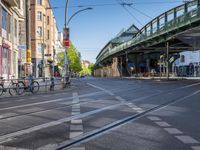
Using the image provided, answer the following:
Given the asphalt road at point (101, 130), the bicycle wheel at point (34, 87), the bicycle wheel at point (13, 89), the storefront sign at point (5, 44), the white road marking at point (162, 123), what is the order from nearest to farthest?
the asphalt road at point (101, 130) < the white road marking at point (162, 123) < the bicycle wheel at point (13, 89) < the bicycle wheel at point (34, 87) < the storefront sign at point (5, 44)

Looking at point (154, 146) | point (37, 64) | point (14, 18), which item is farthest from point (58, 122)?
point (37, 64)

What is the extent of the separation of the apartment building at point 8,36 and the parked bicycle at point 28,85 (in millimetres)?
6761

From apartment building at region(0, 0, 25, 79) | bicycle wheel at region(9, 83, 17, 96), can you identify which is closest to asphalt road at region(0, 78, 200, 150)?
bicycle wheel at region(9, 83, 17, 96)

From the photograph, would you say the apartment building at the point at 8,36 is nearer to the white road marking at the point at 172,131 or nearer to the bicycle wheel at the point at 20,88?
the bicycle wheel at the point at 20,88

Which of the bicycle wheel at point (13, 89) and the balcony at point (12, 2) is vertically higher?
the balcony at point (12, 2)

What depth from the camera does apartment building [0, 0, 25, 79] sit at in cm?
2964

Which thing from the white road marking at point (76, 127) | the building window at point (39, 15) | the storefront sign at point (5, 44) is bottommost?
the white road marking at point (76, 127)

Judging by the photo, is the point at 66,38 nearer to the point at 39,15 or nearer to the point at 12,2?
the point at 12,2

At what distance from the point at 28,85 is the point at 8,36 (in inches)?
501

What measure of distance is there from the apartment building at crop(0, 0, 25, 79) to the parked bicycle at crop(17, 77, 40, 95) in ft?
22.2

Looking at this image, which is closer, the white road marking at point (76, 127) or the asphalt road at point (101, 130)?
the asphalt road at point (101, 130)

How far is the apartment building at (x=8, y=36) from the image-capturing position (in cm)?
2964

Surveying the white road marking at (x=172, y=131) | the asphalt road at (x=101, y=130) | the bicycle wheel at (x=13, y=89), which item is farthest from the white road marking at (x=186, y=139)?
the bicycle wheel at (x=13, y=89)

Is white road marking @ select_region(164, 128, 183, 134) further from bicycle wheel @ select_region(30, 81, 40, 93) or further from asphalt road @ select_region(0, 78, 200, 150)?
bicycle wheel @ select_region(30, 81, 40, 93)
